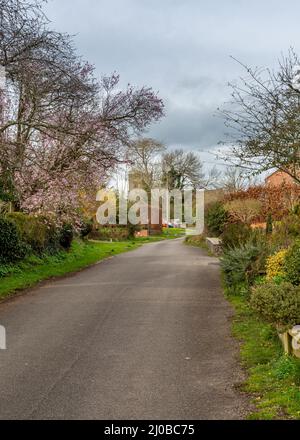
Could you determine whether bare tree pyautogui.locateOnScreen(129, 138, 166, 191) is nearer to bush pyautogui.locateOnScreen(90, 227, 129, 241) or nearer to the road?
bush pyautogui.locateOnScreen(90, 227, 129, 241)

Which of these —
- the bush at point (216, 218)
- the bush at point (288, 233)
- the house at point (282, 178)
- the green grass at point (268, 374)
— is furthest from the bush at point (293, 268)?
the bush at point (216, 218)

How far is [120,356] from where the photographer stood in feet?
24.9

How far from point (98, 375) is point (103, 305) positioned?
533 centimetres

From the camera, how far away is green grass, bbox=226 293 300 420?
522 cm

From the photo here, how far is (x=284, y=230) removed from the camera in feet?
50.9

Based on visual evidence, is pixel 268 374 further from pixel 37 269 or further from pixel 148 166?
pixel 148 166

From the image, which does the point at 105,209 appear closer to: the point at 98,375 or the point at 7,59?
the point at 7,59

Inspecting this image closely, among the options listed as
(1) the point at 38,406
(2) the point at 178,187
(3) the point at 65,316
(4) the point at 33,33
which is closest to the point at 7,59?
(4) the point at 33,33

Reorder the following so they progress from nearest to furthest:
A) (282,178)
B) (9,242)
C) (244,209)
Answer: (282,178) < (9,242) < (244,209)

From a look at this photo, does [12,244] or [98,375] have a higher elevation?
[12,244]

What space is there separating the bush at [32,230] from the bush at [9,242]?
29.2 inches

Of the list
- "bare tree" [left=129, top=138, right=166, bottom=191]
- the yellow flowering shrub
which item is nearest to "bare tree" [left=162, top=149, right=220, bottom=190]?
"bare tree" [left=129, top=138, right=166, bottom=191]

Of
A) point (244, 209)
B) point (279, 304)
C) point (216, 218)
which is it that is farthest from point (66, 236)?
point (279, 304)

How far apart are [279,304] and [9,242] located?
12545mm
